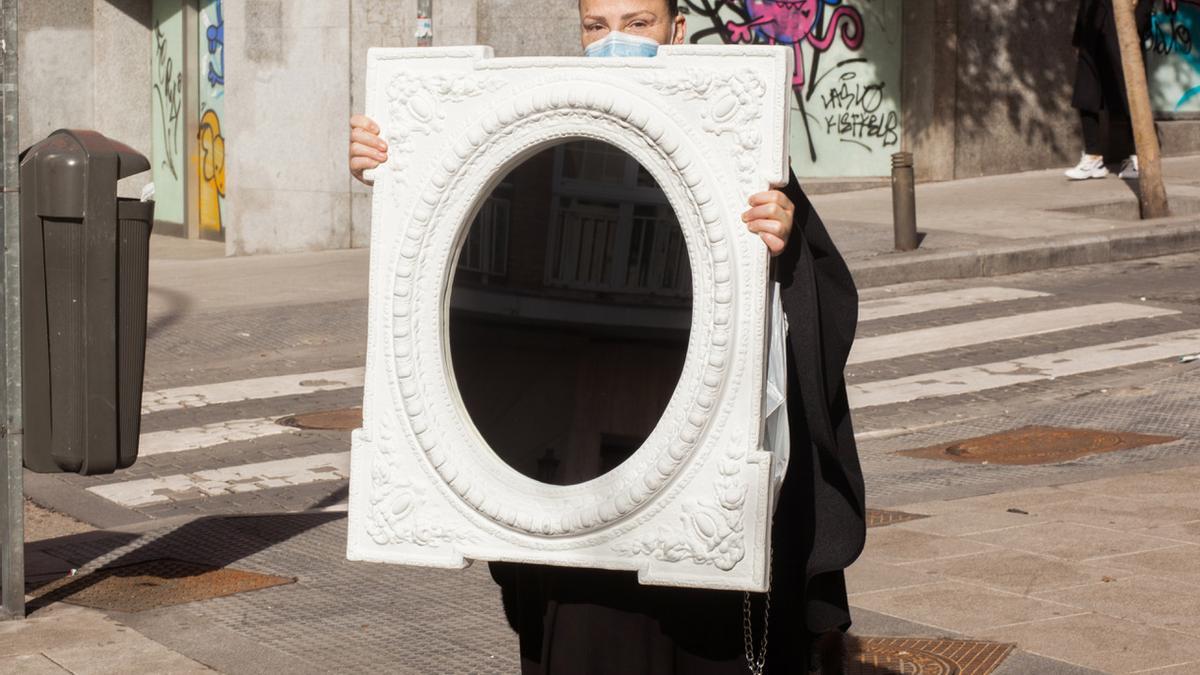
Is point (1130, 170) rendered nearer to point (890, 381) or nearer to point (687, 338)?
point (890, 381)

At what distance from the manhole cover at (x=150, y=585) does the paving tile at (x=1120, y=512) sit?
9.30 ft

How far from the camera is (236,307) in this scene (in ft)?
44.2

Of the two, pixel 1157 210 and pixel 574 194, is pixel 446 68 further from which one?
pixel 1157 210

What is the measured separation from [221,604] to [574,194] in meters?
3.38

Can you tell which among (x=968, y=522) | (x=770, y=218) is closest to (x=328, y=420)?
(x=968, y=522)

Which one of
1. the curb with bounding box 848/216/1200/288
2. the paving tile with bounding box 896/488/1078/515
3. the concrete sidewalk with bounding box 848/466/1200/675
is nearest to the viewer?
the concrete sidewalk with bounding box 848/466/1200/675

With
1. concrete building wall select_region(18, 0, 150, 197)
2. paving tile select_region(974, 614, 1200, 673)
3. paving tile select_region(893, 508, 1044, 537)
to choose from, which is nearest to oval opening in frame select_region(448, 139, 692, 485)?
paving tile select_region(974, 614, 1200, 673)

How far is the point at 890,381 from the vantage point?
33.3 ft

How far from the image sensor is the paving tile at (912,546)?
608 centimetres

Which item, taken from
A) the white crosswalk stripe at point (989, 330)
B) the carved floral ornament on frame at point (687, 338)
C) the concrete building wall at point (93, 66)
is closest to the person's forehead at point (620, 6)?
the carved floral ornament on frame at point (687, 338)

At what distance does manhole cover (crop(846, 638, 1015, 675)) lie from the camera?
4816 mm

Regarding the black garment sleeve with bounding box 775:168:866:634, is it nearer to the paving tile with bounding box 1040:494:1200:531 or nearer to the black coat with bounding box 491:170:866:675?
the black coat with bounding box 491:170:866:675

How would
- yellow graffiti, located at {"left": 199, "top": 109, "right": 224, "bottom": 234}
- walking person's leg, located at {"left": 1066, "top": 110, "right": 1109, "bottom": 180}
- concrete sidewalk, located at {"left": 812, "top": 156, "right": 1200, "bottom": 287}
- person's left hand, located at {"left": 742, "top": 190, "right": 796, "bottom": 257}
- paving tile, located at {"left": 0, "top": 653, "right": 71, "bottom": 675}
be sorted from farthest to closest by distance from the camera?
yellow graffiti, located at {"left": 199, "top": 109, "right": 224, "bottom": 234}
walking person's leg, located at {"left": 1066, "top": 110, "right": 1109, "bottom": 180}
concrete sidewalk, located at {"left": 812, "top": 156, "right": 1200, "bottom": 287}
paving tile, located at {"left": 0, "top": 653, "right": 71, "bottom": 675}
person's left hand, located at {"left": 742, "top": 190, "right": 796, "bottom": 257}

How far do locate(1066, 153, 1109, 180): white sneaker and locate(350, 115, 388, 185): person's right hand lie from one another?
1599 cm
